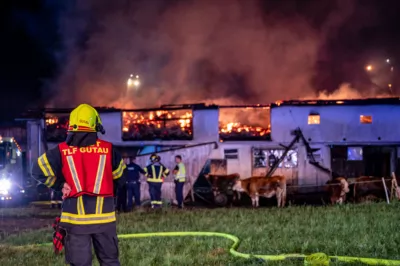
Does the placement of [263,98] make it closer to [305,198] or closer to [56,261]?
[305,198]

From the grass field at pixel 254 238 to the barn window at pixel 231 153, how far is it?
1014cm

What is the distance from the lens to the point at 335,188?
1617 cm

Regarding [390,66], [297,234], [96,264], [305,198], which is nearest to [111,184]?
[96,264]

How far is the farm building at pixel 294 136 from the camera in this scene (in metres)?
21.1

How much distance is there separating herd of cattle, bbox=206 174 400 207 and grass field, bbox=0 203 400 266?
472 cm

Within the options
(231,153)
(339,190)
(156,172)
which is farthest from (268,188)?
(231,153)

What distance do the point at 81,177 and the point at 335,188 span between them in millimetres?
13074

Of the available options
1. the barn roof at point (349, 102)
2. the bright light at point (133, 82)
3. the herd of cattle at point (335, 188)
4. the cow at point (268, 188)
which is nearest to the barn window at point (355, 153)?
the barn roof at point (349, 102)

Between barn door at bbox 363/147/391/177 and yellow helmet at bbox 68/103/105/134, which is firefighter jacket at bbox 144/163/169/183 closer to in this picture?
yellow helmet at bbox 68/103/105/134

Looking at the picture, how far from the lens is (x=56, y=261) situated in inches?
266

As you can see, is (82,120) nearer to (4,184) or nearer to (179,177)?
(179,177)

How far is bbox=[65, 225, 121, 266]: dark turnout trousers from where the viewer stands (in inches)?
175

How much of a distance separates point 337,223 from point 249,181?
813 cm

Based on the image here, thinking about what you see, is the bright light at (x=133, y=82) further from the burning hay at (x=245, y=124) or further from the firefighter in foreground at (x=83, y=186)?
the firefighter in foreground at (x=83, y=186)
